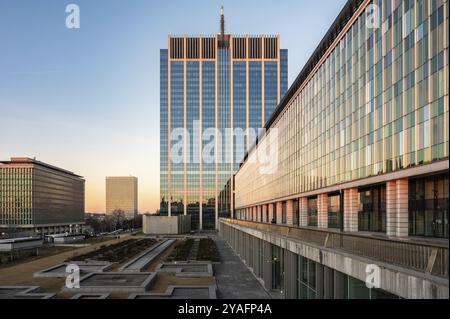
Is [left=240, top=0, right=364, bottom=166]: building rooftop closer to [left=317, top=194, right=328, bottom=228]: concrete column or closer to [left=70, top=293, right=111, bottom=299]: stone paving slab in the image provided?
[left=317, top=194, right=328, bottom=228]: concrete column

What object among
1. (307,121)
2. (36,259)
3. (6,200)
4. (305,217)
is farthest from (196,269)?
(6,200)

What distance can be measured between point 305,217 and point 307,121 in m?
10.3

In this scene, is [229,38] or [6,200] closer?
[229,38]

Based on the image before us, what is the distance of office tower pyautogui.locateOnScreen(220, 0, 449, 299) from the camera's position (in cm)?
1273

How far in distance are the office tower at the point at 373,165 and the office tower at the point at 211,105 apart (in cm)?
10242

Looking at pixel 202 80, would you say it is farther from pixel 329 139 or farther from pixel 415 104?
pixel 415 104

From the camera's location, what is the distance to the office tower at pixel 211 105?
144 metres

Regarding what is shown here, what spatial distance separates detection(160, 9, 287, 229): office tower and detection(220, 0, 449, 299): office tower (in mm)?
102421

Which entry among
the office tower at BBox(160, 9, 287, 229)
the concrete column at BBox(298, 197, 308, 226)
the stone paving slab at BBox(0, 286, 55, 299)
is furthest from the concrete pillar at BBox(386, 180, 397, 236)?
the office tower at BBox(160, 9, 287, 229)

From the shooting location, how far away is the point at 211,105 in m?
146

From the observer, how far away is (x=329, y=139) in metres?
36.3

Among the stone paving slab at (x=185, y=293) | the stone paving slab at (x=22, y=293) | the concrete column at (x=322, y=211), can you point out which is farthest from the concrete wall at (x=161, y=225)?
the stone paving slab at (x=185, y=293)
